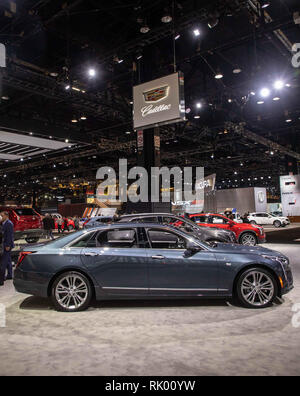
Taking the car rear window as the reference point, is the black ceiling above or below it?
above

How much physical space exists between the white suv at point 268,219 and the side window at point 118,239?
84.2 feet

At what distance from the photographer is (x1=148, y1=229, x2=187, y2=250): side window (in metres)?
5.22

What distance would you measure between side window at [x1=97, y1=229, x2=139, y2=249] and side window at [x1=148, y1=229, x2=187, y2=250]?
294 mm

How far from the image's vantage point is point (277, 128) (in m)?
24.5

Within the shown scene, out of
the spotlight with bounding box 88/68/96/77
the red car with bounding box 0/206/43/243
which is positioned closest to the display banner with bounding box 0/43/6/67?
the spotlight with bounding box 88/68/96/77

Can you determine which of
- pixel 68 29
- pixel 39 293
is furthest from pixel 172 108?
pixel 39 293

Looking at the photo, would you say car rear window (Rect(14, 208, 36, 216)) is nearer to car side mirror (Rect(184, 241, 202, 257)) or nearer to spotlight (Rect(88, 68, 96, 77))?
spotlight (Rect(88, 68, 96, 77))

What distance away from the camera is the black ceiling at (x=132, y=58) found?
9961 millimetres

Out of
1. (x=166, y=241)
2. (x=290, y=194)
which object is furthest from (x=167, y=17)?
(x=290, y=194)

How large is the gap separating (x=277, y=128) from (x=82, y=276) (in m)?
23.4

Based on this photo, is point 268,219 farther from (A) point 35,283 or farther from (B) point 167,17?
(A) point 35,283

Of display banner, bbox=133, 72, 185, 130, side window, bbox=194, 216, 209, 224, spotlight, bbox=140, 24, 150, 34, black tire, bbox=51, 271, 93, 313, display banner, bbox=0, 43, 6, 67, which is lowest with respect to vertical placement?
black tire, bbox=51, 271, 93, 313

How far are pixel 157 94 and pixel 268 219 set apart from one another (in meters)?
22.8

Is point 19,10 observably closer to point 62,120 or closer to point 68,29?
point 68,29
